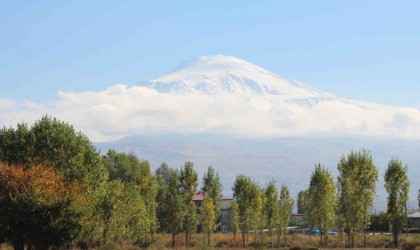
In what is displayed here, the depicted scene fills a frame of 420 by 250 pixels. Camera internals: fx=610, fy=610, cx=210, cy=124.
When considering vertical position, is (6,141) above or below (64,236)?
above

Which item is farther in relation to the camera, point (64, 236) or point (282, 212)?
point (282, 212)

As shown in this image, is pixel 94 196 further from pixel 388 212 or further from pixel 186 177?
pixel 388 212

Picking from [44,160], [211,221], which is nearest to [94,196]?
[44,160]

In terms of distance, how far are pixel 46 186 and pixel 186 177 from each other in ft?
128

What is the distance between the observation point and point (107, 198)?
71000 millimetres

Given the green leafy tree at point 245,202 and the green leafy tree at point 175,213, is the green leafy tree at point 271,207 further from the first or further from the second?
the green leafy tree at point 175,213

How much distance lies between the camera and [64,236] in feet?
198

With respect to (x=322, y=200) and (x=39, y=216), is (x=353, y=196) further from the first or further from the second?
(x=39, y=216)

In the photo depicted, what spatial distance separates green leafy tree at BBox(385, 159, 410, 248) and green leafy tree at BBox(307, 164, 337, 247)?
25.5ft

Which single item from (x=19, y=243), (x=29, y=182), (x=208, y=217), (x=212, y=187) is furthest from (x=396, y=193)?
(x=19, y=243)

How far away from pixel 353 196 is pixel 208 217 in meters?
25.3

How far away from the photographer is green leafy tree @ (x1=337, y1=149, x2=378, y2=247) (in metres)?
82.7

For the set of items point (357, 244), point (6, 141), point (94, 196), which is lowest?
point (357, 244)

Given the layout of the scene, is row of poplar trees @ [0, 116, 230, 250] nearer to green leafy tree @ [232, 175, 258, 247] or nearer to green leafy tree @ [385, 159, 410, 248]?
green leafy tree @ [232, 175, 258, 247]
